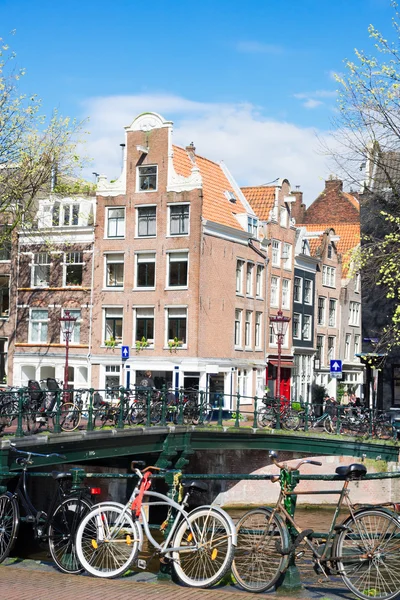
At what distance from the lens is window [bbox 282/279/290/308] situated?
4503 centimetres

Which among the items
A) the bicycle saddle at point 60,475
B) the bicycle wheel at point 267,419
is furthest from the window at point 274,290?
the bicycle saddle at point 60,475

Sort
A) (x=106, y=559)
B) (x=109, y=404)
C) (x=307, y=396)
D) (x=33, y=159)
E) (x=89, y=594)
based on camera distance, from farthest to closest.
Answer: (x=307, y=396) → (x=33, y=159) → (x=109, y=404) → (x=106, y=559) → (x=89, y=594)

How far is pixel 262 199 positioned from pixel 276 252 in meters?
2.66

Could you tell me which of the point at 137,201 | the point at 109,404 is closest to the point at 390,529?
the point at 109,404

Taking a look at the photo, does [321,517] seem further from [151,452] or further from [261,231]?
[261,231]

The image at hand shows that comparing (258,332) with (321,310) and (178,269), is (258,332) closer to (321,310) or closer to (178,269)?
(178,269)

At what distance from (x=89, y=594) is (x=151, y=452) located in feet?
60.6

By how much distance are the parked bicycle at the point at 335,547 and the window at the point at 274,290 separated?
3598 centimetres

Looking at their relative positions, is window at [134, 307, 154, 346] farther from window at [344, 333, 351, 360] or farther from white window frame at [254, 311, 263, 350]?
window at [344, 333, 351, 360]

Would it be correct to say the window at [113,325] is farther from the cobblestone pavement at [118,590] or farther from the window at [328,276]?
the cobblestone pavement at [118,590]

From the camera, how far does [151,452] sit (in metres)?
26.2

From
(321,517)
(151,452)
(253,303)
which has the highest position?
(253,303)

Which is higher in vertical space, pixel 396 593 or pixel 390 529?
pixel 390 529

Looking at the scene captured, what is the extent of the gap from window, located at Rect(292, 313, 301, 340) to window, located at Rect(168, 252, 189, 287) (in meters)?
9.76
